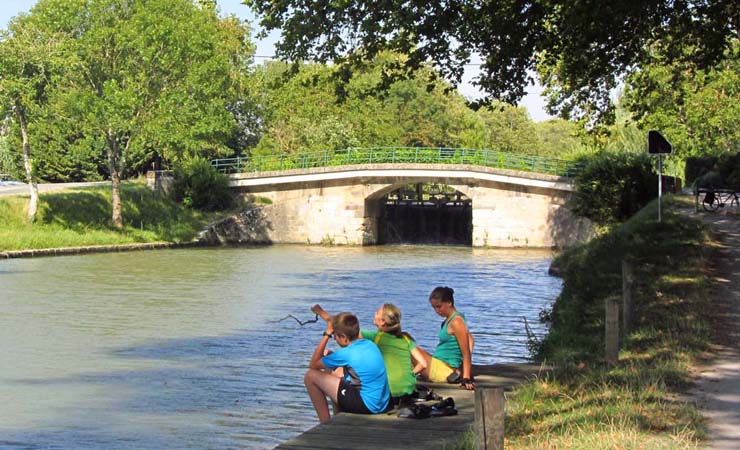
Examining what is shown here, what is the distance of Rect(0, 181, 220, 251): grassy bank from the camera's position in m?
41.2

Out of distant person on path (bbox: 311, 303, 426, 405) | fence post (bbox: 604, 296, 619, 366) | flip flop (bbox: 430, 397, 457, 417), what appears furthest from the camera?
fence post (bbox: 604, 296, 619, 366)

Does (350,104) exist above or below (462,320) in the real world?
above

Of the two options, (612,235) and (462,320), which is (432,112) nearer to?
(612,235)

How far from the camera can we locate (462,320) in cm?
1110

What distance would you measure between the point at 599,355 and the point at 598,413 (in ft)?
11.2

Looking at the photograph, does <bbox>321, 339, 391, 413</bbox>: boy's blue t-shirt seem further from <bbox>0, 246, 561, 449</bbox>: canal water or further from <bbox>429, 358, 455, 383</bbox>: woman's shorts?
<bbox>0, 246, 561, 449</bbox>: canal water

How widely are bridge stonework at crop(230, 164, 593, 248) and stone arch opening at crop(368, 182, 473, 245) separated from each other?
1.92 m

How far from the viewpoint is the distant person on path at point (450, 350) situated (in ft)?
35.8

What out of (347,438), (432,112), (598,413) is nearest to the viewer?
(598,413)

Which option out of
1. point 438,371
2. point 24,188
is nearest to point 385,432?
point 438,371

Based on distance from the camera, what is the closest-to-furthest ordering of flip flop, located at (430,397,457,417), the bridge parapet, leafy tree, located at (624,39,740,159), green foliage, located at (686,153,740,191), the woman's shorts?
flip flop, located at (430,397,457,417) < the woman's shorts < green foliage, located at (686,153,740,191) < leafy tree, located at (624,39,740,159) < the bridge parapet

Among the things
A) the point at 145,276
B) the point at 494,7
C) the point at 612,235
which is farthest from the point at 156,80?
the point at 494,7

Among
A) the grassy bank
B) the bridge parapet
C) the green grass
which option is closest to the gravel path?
the grassy bank

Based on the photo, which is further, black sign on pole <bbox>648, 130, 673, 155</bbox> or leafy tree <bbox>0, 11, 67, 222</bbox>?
leafy tree <bbox>0, 11, 67, 222</bbox>
